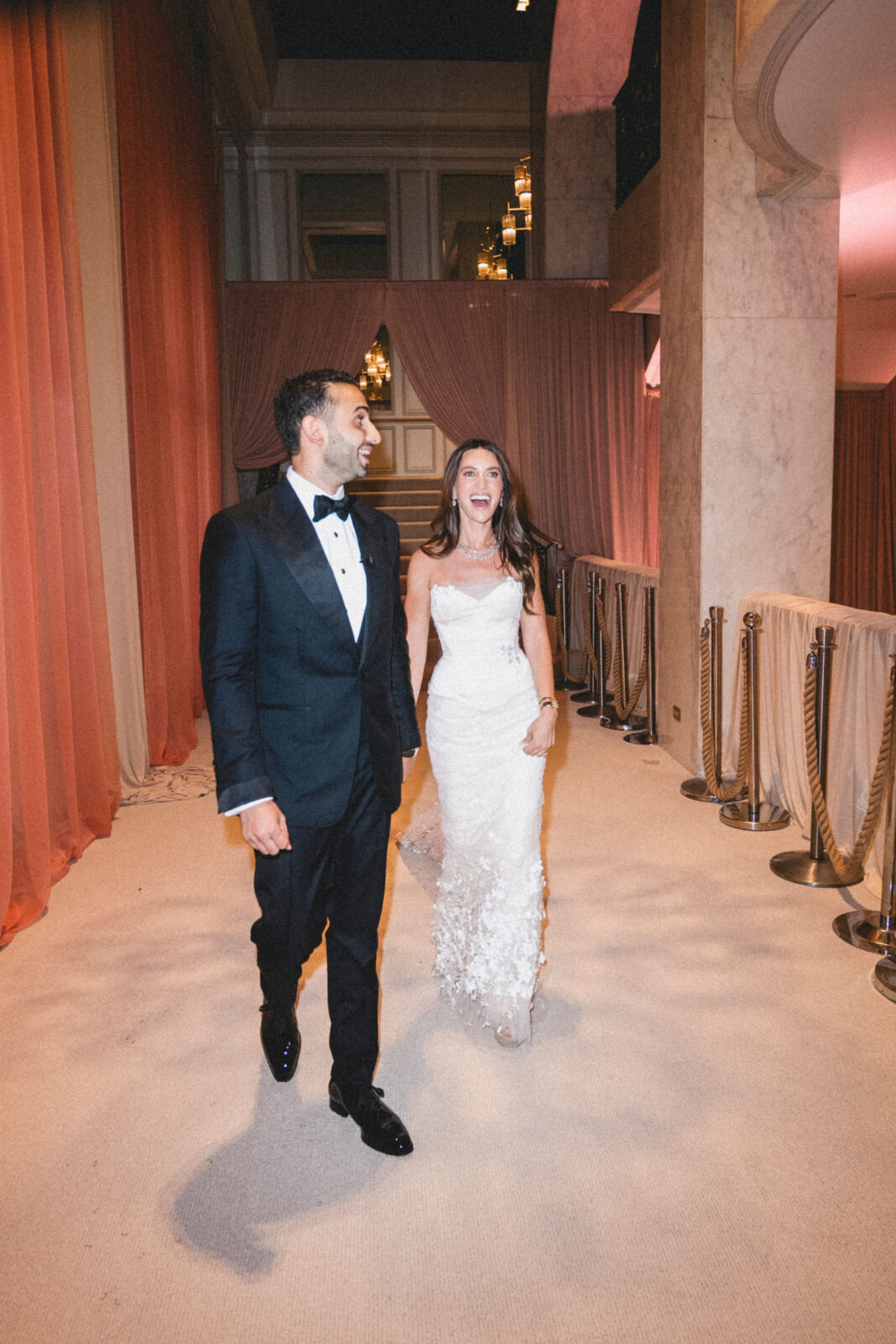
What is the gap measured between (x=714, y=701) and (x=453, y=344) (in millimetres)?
6272

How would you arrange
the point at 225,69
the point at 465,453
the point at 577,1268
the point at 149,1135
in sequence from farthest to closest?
the point at 225,69, the point at 465,453, the point at 149,1135, the point at 577,1268

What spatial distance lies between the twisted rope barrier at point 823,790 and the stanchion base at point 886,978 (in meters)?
0.59

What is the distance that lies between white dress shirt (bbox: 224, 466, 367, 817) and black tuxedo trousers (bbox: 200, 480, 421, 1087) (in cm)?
2

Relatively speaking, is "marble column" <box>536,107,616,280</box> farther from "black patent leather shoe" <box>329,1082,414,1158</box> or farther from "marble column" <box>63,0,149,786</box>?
"black patent leather shoe" <box>329,1082,414,1158</box>

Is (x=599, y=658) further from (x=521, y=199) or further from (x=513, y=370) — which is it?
(x=521, y=199)

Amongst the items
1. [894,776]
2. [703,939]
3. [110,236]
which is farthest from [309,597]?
[110,236]

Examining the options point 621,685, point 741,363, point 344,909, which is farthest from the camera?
point 621,685

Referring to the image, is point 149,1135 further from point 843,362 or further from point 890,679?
point 843,362

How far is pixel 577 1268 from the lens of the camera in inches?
78.7

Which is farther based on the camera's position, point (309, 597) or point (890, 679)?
point (890, 679)

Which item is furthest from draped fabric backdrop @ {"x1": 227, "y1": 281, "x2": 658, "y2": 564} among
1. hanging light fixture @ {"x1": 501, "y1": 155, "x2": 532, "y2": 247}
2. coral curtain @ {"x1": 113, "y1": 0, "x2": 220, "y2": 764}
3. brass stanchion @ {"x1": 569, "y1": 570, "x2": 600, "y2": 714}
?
brass stanchion @ {"x1": 569, "y1": 570, "x2": 600, "y2": 714}

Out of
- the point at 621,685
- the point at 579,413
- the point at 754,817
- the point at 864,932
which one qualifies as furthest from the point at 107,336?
the point at 579,413

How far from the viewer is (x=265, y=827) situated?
2035 millimetres

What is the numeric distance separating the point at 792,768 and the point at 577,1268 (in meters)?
3.47
